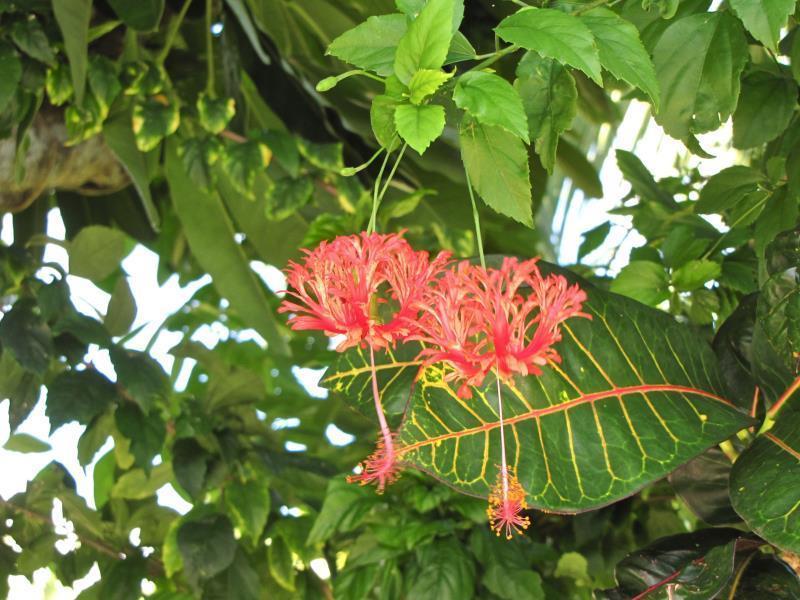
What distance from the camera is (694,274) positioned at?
731 millimetres

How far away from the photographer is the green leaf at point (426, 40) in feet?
1.31

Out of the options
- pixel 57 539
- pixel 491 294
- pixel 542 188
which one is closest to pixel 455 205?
pixel 542 188

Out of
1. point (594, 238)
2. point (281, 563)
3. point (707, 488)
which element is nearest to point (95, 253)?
point (281, 563)

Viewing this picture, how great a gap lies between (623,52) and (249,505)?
1.98 feet

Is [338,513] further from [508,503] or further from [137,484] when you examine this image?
[508,503]

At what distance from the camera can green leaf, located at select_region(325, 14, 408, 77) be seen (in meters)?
0.43

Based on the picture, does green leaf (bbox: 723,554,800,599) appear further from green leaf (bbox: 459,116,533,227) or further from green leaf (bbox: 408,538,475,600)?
green leaf (bbox: 459,116,533,227)

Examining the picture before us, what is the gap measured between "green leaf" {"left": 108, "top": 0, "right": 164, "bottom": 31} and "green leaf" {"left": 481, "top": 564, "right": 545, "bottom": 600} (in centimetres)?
54

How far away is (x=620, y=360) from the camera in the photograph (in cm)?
65

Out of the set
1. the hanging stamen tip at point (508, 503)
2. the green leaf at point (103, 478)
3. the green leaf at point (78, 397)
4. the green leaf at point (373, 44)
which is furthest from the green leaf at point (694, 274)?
the green leaf at point (103, 478)

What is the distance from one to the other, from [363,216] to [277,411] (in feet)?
1.57

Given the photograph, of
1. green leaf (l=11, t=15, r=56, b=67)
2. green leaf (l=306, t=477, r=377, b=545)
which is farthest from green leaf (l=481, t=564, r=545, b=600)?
green leaf (l=11, t=15, r=56, b=67)

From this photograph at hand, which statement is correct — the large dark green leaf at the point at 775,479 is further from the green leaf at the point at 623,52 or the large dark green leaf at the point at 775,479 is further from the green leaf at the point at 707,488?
the green leaf at the point at 623,52

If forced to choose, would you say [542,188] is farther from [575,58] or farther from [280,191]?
[575,58]
